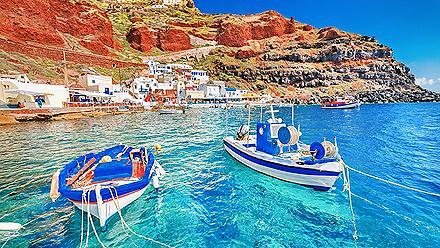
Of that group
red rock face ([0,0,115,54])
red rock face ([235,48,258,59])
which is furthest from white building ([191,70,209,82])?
red rock face ([235,48,258,59])

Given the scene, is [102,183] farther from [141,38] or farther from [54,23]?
[141,38]

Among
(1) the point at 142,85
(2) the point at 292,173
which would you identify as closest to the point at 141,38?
(1) the point at 142,85

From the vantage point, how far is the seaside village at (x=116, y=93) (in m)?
41.1

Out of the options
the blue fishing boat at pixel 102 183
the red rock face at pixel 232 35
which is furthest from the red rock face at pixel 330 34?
the blue fishing boat at pixel 102 183

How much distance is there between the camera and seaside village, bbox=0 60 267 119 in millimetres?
41094

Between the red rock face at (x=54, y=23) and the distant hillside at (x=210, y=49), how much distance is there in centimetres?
30

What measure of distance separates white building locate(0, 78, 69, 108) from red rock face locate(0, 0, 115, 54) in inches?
1854

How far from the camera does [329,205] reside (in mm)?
9922

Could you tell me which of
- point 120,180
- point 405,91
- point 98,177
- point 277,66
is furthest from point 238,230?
point 405,91

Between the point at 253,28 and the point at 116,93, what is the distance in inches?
5284

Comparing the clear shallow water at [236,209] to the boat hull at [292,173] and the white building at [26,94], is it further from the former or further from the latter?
the white building at [26,94]

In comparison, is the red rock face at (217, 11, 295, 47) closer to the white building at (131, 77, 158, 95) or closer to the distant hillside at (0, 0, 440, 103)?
the distant hillside at (0, 0, 440, 103)

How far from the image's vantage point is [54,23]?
90.4 meters

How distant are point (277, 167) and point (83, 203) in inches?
344
